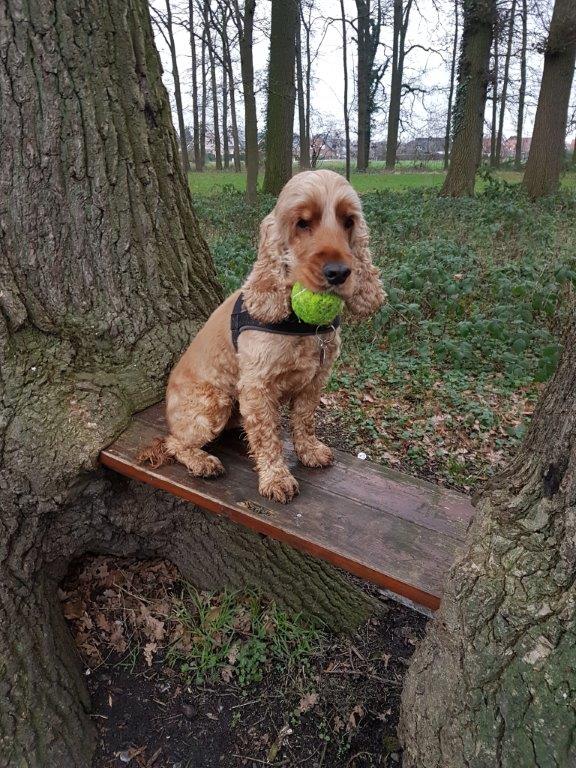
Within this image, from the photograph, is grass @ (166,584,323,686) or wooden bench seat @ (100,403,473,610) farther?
grass @ (166,584,323,686)

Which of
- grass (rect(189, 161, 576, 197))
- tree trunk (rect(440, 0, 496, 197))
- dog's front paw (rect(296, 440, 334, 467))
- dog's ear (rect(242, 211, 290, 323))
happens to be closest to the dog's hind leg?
dog's front paw (rect(296, 440, 334, 467))

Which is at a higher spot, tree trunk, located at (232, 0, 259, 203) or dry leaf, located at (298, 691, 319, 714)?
tree trunk, located at (232, 0, 259, 203)

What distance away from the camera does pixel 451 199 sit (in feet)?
43.5

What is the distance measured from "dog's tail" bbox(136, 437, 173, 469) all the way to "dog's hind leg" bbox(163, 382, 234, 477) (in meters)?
0.01

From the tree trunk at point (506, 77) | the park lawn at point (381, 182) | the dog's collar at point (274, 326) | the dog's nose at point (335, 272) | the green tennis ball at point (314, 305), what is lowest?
the dog's collar at point (274, 326)

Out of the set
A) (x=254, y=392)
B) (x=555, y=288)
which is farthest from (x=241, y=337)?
(x=555, y=288)

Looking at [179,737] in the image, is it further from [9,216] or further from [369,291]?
[9,216]

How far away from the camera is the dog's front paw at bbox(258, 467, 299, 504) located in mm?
2385

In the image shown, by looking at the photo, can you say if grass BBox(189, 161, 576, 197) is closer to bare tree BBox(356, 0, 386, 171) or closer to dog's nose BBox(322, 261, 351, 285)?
bare tree BBox(356, 0, 386, 171)

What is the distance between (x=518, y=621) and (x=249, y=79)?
485 inches

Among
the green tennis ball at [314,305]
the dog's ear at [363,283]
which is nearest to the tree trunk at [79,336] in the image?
the green tennis ball at [314,305]

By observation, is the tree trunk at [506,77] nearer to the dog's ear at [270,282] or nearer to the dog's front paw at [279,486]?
the dog's ear at [270,282]

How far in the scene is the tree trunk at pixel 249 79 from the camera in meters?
11.2

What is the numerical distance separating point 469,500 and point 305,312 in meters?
1.12
